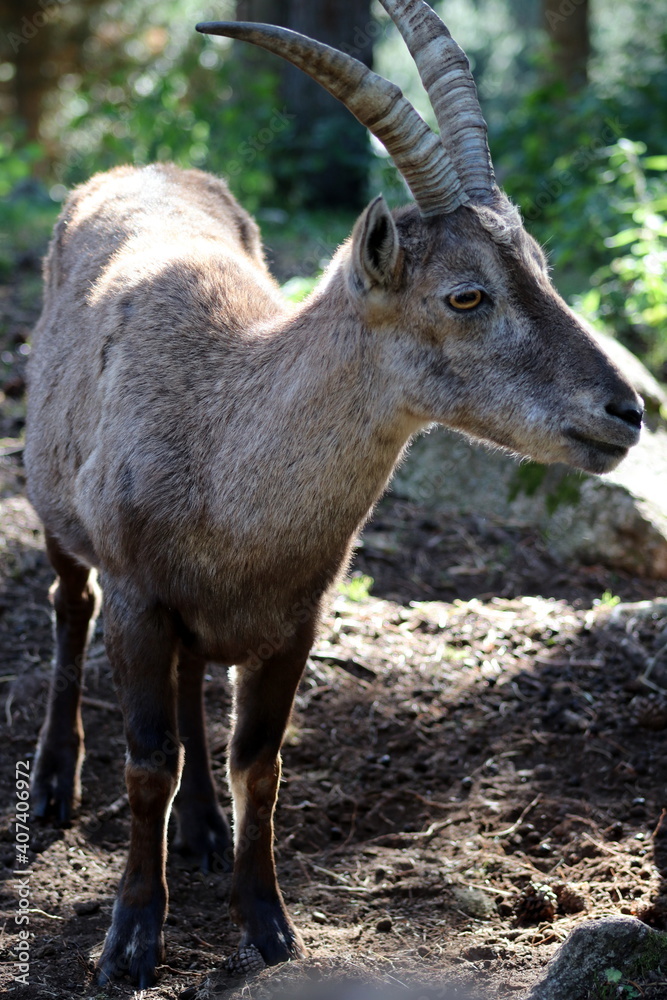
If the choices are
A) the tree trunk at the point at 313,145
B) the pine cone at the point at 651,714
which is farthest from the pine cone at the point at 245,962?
the tree trunk at the point at 313,145

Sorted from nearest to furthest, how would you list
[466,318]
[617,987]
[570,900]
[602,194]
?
[617,987] < [466,318] < [570,900] < [602,194]

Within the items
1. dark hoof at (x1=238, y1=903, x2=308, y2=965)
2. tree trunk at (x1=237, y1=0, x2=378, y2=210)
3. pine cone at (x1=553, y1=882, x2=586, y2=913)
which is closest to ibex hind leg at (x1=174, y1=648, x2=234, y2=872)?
dark hoof at (x1=238, y1=903, x2=308, y2=965)

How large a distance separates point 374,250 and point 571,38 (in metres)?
12.8


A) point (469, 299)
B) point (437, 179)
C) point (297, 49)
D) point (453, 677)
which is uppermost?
point (297, 49)

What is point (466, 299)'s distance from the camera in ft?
11.9

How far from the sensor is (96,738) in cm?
536

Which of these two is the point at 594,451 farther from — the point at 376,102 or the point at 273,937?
the point at 273,937

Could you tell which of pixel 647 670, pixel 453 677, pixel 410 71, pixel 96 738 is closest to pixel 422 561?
pixel 453 677

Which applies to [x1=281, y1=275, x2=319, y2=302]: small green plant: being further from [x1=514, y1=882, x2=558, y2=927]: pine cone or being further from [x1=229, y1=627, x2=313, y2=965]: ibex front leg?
[x1=514, y1=882, x2=558, y2=927]: pine cone

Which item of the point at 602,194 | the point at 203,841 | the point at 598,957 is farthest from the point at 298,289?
the point at 598,957

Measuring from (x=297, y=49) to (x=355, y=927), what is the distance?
3204mm

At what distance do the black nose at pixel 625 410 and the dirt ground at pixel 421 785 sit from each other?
172cm

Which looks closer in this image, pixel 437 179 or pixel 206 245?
pixel 437 179

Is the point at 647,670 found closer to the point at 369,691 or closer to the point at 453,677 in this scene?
the point at 453,677
